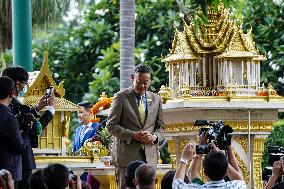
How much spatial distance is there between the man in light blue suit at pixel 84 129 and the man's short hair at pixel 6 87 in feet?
18.9

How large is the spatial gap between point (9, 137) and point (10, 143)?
0.26 feet

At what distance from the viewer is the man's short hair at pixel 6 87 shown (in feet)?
50.8

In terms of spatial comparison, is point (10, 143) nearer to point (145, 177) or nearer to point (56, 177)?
point (56, 177)

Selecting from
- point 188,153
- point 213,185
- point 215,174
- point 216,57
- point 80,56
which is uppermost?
point 80,56

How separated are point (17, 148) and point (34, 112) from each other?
2.97 ft

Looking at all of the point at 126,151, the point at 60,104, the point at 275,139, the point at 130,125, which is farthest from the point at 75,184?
the point at 275,139

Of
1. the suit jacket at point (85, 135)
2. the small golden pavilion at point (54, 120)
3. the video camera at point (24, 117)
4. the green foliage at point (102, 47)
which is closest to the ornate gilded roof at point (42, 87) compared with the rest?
the small golden pavilion at point (54, 120)

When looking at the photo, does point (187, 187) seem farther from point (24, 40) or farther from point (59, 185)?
point (24, 40)

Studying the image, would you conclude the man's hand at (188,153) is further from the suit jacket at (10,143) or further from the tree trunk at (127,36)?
the tree trunk at (127,36)

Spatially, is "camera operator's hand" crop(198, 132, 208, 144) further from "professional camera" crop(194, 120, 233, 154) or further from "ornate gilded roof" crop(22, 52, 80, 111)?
"ornate gilded roof" crop(22, 52, 80, 111)

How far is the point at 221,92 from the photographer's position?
20672 millimetres

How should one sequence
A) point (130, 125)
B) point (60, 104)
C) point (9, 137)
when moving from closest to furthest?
point (9, 137), point (130, 125), point (60, 104)

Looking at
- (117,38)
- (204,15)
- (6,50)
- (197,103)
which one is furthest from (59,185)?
(6,50)

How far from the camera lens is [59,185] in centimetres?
1394
